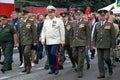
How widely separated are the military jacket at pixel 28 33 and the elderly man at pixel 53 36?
2.32ft

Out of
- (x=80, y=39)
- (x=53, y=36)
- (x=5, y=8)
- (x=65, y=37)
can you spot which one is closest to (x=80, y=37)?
(x=80, y=39)

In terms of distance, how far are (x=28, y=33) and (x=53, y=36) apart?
42.9 inches

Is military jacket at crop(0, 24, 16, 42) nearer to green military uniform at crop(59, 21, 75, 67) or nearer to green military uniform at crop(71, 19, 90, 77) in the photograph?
green military uniform at crop(59, 21, 75, 67)

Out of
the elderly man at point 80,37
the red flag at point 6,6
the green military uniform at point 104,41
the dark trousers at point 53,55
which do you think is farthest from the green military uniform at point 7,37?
the red flag at point 6,6

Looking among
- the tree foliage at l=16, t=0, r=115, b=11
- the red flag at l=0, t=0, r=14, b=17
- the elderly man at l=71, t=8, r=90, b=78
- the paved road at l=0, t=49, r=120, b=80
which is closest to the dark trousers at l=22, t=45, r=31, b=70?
the paved road at l=0, t=49, r=120, b=80

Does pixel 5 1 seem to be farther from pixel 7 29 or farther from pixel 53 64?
pixel 53 64

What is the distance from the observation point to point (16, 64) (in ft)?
55.5

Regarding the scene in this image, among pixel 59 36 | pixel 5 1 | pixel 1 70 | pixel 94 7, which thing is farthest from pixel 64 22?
pixel 94 7

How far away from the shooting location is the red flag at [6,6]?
730 inches

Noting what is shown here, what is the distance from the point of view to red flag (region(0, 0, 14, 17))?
1855 centimetres

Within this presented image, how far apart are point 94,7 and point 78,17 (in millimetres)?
32054

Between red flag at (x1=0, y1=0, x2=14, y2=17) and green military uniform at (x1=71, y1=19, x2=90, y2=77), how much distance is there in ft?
19.2

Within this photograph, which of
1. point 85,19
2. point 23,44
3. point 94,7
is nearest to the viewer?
point 85,19

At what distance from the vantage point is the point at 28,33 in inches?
561
